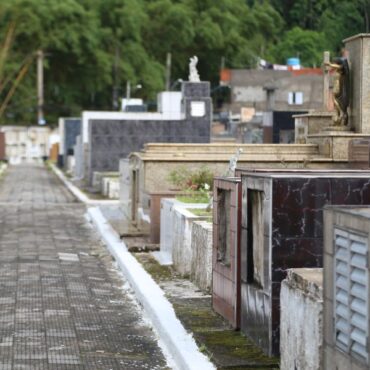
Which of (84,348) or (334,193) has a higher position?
(334,193)

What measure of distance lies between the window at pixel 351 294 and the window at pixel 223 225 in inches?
151

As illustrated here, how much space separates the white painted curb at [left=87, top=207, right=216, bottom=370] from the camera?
919cm

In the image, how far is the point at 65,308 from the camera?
40.8ft

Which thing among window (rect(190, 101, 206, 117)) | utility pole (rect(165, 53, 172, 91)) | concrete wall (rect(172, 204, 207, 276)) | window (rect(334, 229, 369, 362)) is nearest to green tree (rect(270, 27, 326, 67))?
utility pole (rect(165, 53, 172, 91))

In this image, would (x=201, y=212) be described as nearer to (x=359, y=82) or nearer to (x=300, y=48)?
(x=359, y=82)

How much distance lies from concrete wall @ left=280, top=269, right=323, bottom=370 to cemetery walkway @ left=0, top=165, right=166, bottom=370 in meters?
1.57

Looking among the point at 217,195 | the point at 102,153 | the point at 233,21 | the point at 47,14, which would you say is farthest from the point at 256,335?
the point at 233,21

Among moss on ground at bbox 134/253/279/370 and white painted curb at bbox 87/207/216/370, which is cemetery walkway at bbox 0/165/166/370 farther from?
moss on ground at bbox 134/253/279/370

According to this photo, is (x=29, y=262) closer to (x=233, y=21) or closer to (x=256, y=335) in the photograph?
(x=256, y=335)

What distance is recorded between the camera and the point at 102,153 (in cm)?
3909

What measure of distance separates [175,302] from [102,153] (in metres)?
27.1

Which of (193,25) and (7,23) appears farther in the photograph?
(193,25)

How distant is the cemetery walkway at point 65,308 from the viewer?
9.80 metres

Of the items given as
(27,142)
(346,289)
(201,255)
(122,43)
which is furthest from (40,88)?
(346,289)
